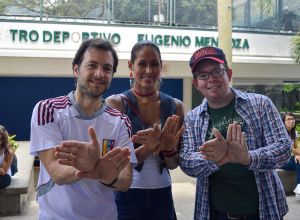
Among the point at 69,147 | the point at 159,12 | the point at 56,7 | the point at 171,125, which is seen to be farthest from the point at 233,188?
the point at 159,12

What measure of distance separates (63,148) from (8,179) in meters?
4.13

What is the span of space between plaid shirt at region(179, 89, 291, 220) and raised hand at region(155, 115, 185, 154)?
7cm

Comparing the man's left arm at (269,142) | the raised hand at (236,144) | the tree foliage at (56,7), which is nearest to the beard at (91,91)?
the raised hand at (236,144)

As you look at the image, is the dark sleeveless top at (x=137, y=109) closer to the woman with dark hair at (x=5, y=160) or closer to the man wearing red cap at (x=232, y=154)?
the man wearing red cap at (x=232, y=154)

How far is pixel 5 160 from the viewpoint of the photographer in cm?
570

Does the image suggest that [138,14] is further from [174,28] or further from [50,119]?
[50,119]

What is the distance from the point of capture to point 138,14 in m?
11.3

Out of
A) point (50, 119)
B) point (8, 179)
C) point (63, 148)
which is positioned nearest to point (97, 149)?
point (63, 148)

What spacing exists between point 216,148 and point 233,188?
1.36 ft

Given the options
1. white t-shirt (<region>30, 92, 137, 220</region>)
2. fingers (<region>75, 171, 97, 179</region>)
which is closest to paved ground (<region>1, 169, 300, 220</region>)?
white t-shirt (<region>30, 92, 137, 220</region>)

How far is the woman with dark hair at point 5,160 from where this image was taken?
5.46 metres

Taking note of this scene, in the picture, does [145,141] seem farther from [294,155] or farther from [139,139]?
[294,155]

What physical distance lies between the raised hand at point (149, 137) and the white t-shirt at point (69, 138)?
241 mm

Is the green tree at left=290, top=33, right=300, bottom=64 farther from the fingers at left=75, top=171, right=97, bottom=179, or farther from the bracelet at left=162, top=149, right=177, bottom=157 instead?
the fingers at left=75, top=171, right=97, bottom=179
